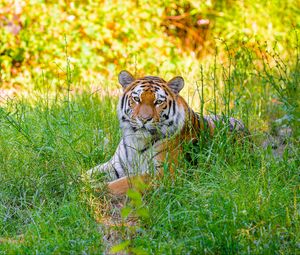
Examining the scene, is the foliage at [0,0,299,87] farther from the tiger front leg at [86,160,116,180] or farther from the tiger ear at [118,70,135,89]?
the tiger front leg at [86,160,116,180]

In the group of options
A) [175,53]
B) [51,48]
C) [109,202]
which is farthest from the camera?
[175,53]

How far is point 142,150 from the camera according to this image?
4.95 meters

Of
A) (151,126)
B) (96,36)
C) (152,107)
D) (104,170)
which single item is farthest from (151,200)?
(96,36)

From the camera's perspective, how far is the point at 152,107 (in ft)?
16.3

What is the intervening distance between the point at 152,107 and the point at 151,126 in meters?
0.15

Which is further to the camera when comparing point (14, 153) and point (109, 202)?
point (14, 153)

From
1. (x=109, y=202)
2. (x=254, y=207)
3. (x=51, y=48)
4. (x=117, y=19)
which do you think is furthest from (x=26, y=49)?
(x=254, y=207)

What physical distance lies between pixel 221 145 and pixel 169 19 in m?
6.65

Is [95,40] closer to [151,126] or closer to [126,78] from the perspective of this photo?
[126,78]

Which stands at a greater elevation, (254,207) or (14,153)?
(14,153)

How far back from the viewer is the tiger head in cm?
491

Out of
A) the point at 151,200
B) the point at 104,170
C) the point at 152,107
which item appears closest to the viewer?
the point at 151,200

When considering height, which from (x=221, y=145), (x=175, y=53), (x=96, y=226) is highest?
(x=175, y=53)

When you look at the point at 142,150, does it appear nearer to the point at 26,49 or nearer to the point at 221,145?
the point at 221,145
